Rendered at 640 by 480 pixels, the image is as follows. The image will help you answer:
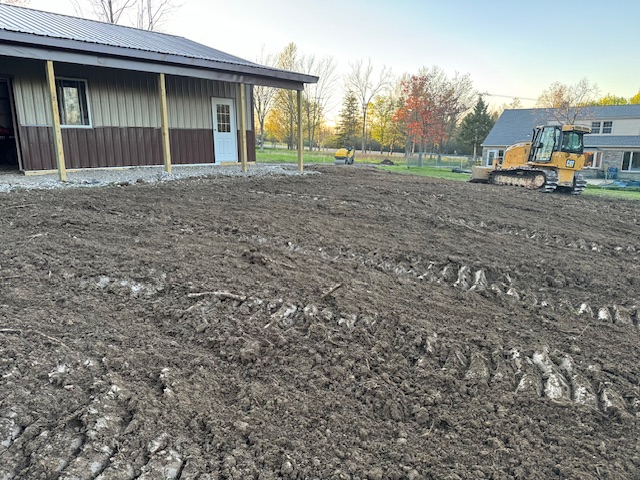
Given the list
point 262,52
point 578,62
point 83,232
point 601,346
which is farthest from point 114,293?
point 262,52

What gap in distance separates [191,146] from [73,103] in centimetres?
355

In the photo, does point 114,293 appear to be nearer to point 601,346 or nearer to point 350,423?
point 350,423

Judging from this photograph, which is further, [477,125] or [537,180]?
[477,125]

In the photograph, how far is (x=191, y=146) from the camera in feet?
46.2

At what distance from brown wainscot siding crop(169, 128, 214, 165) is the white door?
26cm

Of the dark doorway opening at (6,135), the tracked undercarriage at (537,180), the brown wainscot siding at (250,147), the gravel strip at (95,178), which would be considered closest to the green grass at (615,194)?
the tracked undercarriage at (537,180)

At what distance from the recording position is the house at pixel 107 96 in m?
9.44

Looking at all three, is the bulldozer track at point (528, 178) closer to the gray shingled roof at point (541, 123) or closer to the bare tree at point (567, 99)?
the bare tree at point (567, 99)

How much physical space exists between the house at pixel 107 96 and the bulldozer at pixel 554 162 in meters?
8.01

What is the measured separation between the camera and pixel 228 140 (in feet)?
49.5

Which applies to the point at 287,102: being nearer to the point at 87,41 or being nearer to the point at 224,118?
the point at 224,118

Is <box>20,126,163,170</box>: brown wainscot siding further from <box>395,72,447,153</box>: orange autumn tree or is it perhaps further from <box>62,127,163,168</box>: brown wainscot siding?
<box>395,72,447,153</box>: orange autumn tree

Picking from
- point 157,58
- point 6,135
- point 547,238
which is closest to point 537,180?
point 547,238

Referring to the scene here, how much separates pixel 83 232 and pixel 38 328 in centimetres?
253
